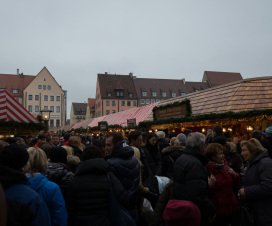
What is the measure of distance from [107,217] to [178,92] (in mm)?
65899

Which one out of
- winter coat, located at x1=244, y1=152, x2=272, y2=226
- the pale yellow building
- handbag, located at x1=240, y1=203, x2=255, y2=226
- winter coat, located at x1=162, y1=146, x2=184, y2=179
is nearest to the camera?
winter coat, located at x1=244, y1=152, x2=272, y2=226

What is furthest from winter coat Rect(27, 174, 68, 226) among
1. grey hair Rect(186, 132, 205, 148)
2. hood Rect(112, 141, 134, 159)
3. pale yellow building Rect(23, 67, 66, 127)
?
pale yellow building Rect(23, 67, 66, 127)

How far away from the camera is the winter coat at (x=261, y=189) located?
127 inches

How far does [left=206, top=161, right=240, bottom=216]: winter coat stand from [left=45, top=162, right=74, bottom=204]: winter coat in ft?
6.54

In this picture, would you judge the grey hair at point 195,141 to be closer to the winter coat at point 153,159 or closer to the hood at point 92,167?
the hood at point 92,167

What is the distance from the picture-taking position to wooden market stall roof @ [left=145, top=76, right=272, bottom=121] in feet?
38.1

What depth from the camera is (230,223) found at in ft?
12.5

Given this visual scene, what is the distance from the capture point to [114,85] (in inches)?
2552

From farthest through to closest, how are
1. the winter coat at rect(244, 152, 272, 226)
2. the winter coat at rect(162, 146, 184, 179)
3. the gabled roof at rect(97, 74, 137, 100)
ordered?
the gabled roof at rect(97, 74, 137, 100) < the winter coat at rect(162, 146, 184, 179) < the winter coat at rect(244, 152, 272, 226)

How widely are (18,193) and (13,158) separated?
1.07 feet

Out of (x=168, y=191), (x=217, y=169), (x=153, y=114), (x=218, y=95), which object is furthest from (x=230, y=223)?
(x=153, y=114)

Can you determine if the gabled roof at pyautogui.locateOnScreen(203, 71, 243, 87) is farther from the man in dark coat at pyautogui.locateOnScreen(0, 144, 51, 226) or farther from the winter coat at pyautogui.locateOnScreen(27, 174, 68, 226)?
the man in dark coat at pyautogui.locateOnScreen(0, 144, 51, 226)

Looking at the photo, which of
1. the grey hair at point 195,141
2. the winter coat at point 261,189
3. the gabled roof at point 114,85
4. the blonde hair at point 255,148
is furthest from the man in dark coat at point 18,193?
the gabled roof at point 114,85

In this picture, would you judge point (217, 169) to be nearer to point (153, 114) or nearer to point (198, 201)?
point (198, 201)
